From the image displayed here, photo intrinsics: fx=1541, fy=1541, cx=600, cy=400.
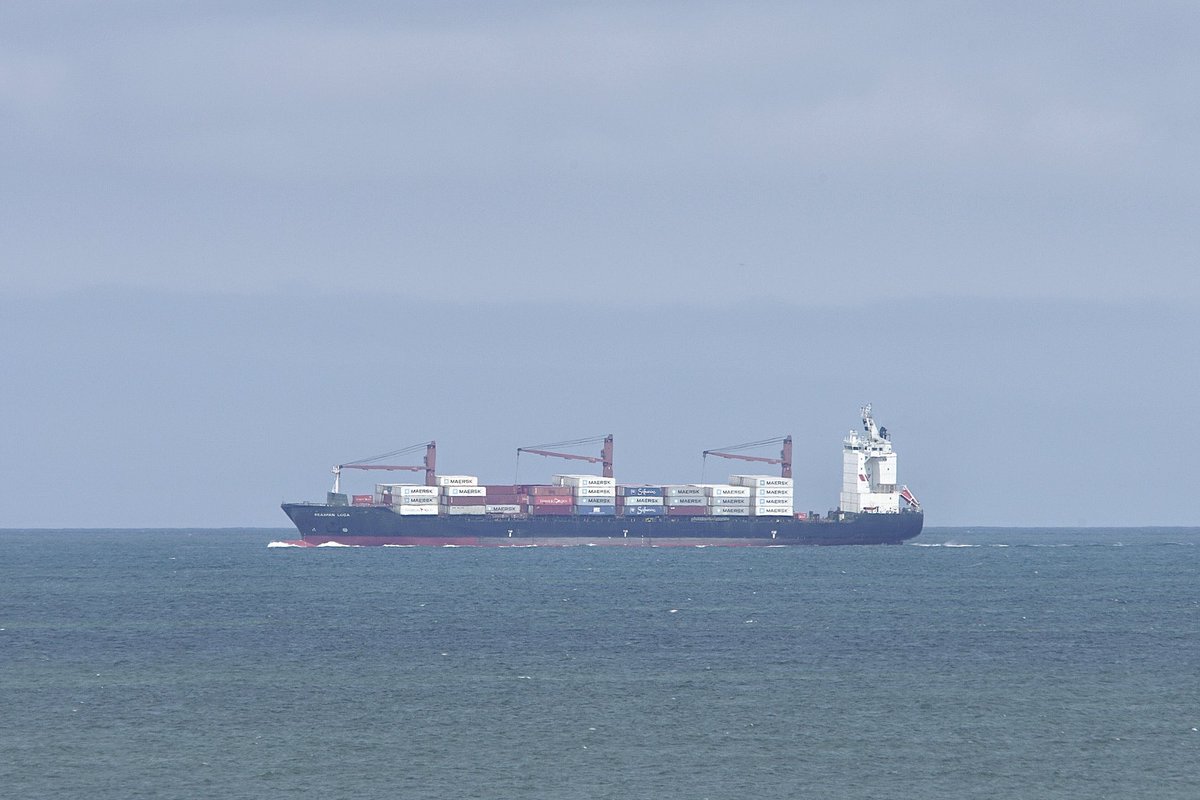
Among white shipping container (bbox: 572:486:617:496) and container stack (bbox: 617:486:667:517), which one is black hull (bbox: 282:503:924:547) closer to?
container stack (bbox: 617:486:667:517)

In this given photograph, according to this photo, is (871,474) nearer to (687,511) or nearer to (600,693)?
(687,511)

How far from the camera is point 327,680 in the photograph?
6359cm

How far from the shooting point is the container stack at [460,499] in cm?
16538

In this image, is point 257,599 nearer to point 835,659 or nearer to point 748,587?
point 748,587

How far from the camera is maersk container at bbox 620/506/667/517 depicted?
→ 6575 inches

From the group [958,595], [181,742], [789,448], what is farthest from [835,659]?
[789,448]

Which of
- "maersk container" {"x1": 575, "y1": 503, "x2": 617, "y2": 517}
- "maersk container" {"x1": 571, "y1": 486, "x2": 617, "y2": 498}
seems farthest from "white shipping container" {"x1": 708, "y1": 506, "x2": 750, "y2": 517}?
"maersk container" {"x1": 571, "y1": 486, "x2": 617, "y2": 498}

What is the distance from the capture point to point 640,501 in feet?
552

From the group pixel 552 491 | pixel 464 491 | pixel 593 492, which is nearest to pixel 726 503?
pixel 593 492

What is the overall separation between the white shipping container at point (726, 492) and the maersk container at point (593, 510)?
10.9m

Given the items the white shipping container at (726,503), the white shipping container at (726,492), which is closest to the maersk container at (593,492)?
the white shipping container at (726,492)

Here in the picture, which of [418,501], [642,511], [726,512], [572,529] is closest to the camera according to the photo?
[418,501]

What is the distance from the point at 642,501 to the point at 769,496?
46.8ft

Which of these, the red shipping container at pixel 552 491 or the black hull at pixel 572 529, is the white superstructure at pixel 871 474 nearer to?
the black hull at pixel 572 529
